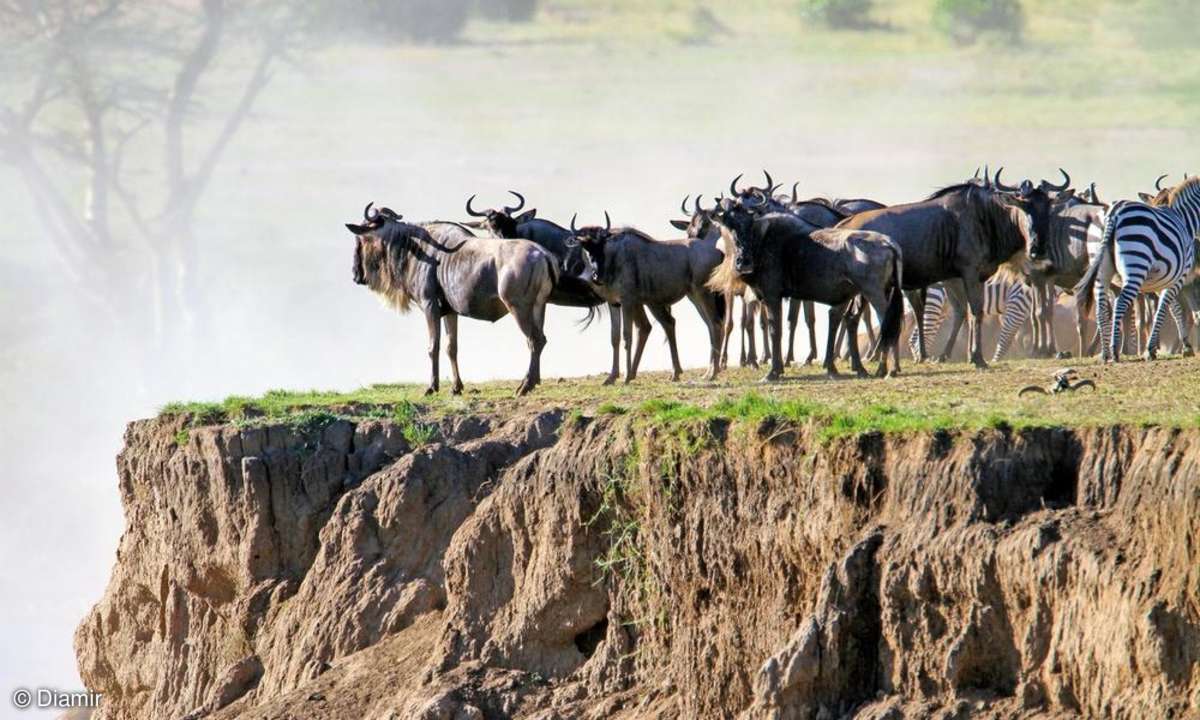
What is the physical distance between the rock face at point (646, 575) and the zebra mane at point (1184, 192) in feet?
37.9

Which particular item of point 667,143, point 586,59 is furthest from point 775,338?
point 586,59

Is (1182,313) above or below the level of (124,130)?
below

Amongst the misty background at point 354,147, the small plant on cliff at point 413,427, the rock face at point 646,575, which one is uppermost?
the misty background at point 354,147

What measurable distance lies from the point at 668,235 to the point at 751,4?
21063 millimetres

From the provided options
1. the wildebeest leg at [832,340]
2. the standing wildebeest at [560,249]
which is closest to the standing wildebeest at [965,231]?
the wildebeest leg at [832,340]

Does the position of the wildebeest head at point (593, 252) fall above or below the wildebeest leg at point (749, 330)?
above

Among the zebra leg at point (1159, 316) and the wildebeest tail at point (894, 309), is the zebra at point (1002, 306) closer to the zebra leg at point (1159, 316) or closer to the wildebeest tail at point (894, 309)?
the zebra leg at point (1159, 316)

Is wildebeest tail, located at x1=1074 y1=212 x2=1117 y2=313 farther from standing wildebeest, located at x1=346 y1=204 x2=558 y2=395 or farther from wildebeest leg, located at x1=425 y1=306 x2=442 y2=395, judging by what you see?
wildebeest leg, located at x1=425 y1=306 x2=442 y2=395

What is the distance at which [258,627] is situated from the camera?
22.3 m

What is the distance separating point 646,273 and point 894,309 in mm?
3054

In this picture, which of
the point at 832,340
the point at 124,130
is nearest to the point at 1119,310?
the point at 832,340

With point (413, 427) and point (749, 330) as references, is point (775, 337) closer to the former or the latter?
point (413, 427)

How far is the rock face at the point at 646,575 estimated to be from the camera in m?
14.6

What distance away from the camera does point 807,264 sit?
78.4 feet
